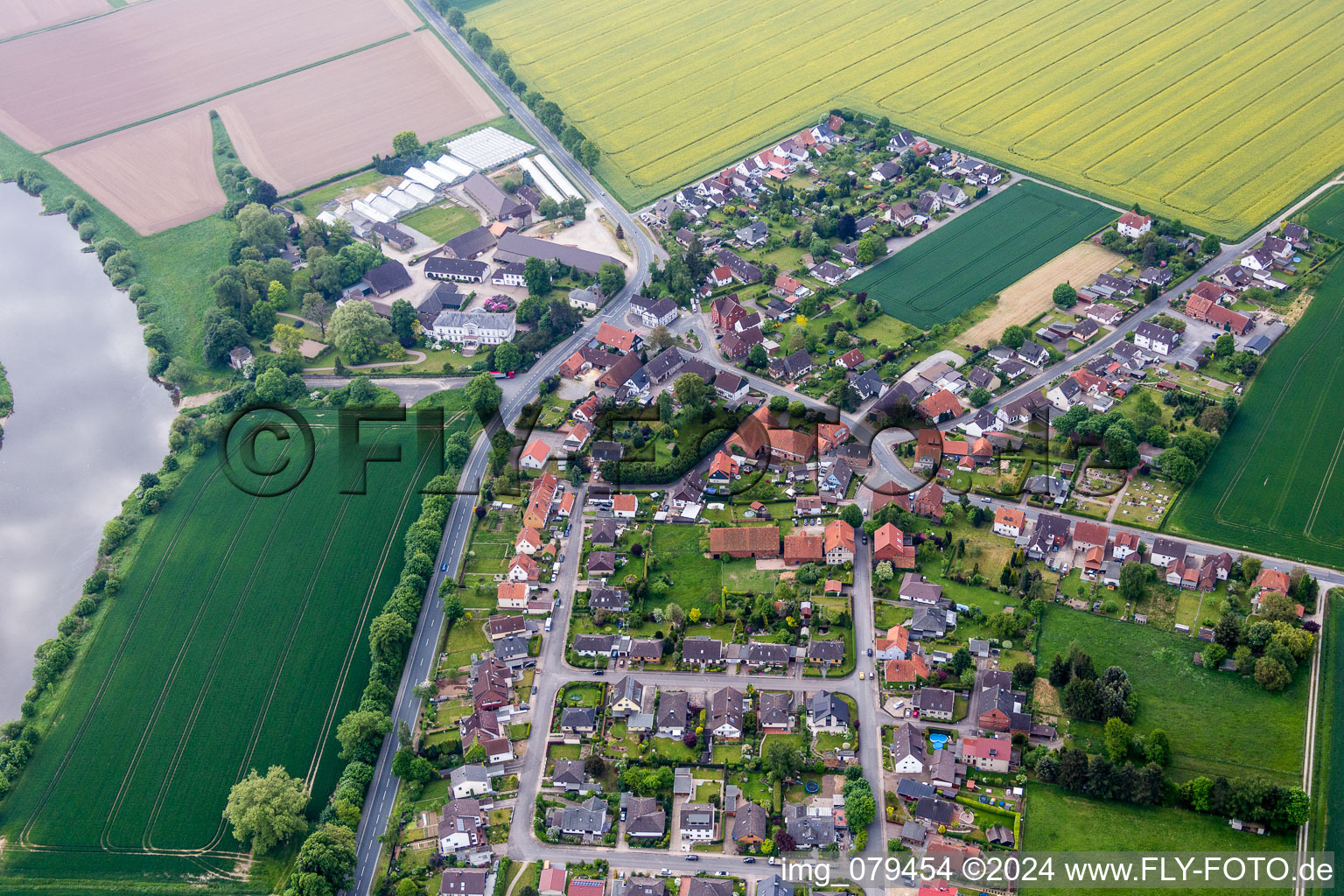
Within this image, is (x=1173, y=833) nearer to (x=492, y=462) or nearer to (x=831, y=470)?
(x=831, y=470)

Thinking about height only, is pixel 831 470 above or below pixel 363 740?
above

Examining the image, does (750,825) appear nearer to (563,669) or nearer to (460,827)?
(460,827)

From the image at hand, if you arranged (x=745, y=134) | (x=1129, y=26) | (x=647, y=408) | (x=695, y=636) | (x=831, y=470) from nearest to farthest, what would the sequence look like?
1. (x=695, y=636)
2. (x=831, y=470)
3. (x=647, y=408)
4. (x=745, y=134)
5. (x=1129, y=26)

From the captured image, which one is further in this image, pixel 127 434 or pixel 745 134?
pixel 745 134

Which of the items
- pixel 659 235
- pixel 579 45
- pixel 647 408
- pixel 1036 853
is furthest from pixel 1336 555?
pixel 579 45

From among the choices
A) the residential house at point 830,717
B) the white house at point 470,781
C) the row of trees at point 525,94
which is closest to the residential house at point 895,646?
the residential house at point 830,717

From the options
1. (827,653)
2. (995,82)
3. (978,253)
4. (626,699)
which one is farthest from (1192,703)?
(995,82)
